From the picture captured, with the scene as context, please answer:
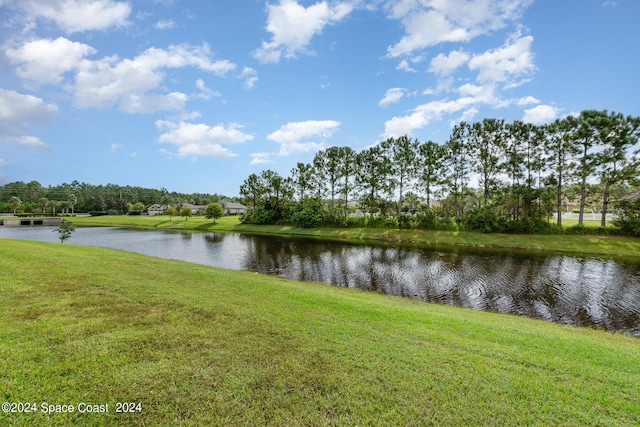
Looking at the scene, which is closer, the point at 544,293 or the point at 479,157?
the point at 544,293

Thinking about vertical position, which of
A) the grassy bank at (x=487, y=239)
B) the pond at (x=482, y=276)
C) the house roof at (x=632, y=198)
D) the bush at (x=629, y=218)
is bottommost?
the pond at (x=482, y=276)

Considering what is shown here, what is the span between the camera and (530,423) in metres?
3.65

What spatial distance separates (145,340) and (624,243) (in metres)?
40.3

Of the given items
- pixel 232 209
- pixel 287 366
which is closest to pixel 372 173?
pixel 287 366

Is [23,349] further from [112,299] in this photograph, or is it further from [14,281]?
[14,281]

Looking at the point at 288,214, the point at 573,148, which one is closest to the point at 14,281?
the point at 288,214

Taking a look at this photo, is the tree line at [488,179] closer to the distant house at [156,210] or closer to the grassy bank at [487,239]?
the grassy bank at [487,239]

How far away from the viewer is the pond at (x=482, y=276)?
12062mm

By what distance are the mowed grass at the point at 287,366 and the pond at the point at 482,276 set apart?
5949 mm

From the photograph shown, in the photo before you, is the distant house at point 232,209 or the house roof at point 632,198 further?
the distant house at point 232,209

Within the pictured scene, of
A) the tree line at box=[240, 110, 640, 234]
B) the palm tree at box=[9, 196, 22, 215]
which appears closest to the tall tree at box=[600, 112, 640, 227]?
the tree line at box=[240, 110, 640, 234]

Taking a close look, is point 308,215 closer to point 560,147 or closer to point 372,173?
point 372,173

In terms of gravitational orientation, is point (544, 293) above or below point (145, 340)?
below

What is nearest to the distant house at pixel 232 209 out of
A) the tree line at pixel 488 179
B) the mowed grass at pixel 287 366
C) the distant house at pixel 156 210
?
the distant house at pixel 156 210
